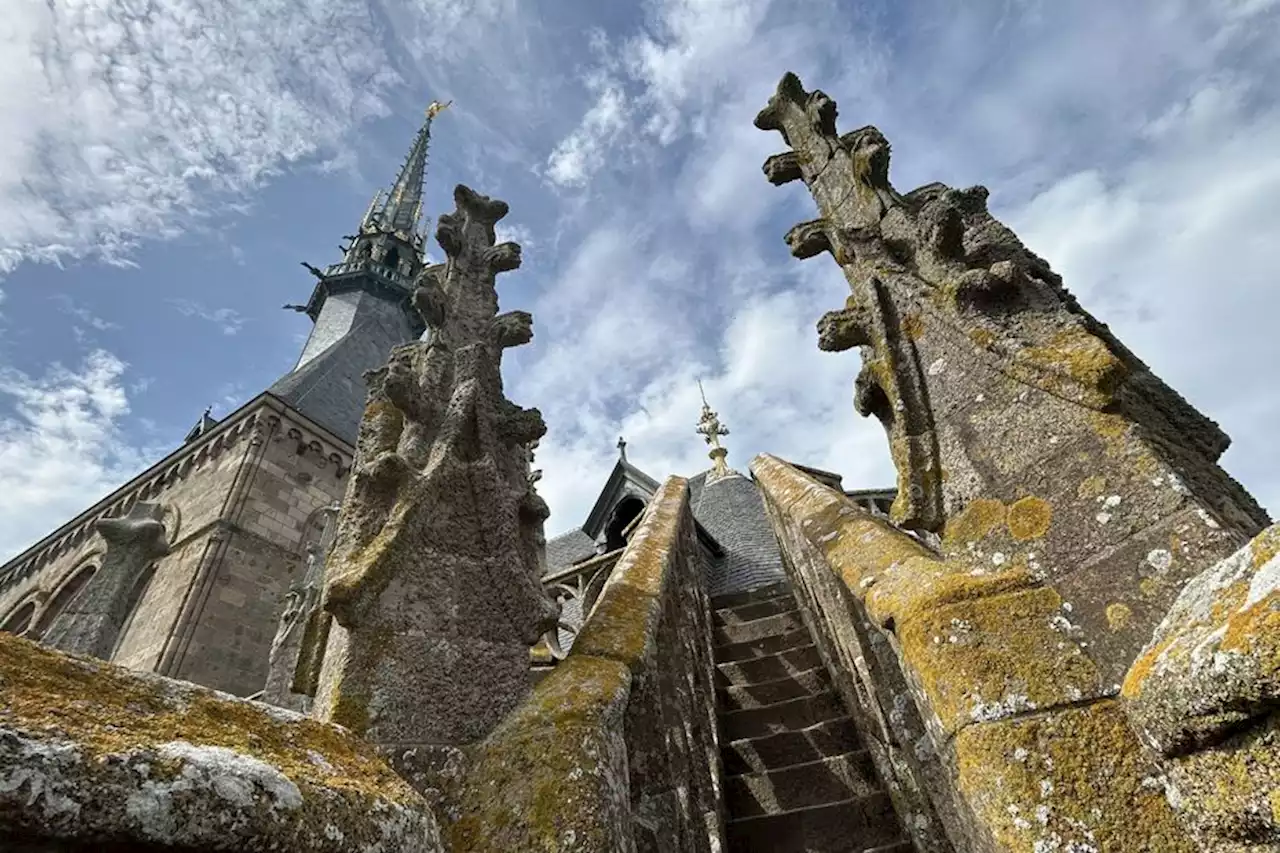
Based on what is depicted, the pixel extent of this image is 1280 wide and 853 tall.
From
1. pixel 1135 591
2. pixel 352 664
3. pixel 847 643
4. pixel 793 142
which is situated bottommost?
pixel 1135 591

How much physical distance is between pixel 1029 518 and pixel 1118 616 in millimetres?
357

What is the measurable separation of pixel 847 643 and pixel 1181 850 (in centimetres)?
228

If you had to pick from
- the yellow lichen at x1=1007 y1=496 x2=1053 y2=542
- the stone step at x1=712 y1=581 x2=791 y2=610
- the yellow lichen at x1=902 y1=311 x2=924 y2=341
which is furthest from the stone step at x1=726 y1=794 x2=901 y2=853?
the stone step at x1=712 y1=581 x2=791 y2=610

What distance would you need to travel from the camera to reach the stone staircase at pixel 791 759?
3352mm

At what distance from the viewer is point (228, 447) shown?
15.9 metres

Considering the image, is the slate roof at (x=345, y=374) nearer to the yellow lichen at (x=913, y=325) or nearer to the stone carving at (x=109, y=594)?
the stone carving at (x=109, y=594)

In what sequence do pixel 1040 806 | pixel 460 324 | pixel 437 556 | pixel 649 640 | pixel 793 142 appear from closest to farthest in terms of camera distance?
pixel 1040 806 → pixel 437 556 → pixel 649 640 → pixel 460 324 → pixel 793 142

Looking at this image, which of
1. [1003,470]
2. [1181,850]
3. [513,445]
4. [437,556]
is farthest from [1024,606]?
[513,445]

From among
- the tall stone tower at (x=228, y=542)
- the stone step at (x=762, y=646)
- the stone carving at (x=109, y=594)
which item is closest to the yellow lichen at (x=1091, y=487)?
the stone step at (x=762, y=646)

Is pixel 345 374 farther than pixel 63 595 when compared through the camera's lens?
Yes

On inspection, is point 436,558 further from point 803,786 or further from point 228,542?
point 228,542

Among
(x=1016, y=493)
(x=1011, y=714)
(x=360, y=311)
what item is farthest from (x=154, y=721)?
(x=360, y=311)

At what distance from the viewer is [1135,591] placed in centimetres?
167

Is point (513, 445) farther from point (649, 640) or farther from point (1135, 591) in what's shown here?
point (1135, 591)
